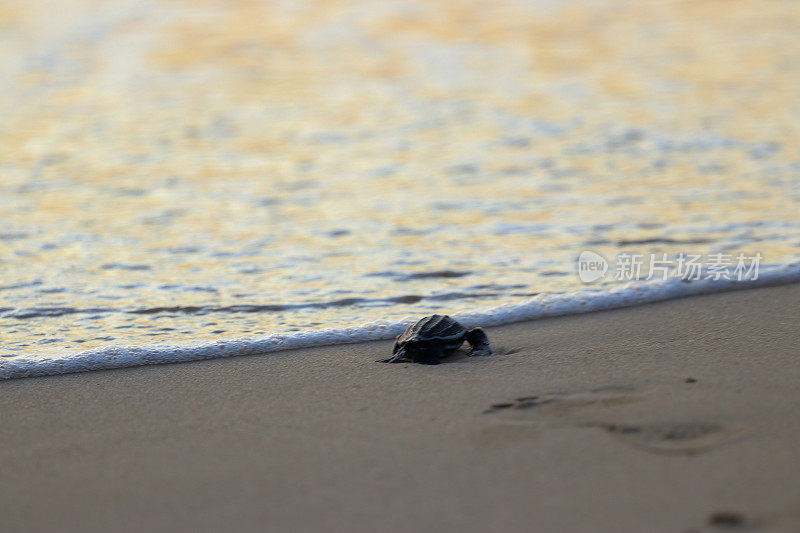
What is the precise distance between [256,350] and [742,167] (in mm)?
3999

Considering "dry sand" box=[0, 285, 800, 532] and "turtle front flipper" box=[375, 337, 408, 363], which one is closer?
"dry sand" box=[0, 285, 800, 532]

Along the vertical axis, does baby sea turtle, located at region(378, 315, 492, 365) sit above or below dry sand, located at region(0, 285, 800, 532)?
above

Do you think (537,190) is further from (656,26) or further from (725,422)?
(656,26)

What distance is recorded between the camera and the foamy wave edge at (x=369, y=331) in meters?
2.99

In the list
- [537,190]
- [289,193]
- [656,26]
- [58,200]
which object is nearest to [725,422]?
[537,190]

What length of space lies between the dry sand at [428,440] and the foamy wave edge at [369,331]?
0.28ft

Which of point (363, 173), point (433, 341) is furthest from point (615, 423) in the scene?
point (363, 173)

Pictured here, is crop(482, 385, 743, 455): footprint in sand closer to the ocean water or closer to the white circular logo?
the ocean water

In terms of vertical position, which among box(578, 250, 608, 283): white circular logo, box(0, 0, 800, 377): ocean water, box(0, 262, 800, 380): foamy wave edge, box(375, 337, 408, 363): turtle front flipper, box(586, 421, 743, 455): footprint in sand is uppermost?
box(0, 0, 800, 377): ocean water

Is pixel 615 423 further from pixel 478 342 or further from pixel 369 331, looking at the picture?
pixel 369 331

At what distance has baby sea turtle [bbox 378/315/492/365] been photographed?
9.43ft

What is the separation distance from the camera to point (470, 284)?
12.9 feet

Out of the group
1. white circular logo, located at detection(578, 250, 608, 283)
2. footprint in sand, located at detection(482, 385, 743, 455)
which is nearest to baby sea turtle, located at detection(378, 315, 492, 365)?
footprint in sand, located at detection(482, 385, 743, 455)

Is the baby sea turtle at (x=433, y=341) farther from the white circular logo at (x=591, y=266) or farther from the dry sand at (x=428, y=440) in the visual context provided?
the white circular logo at (x=591, y=266)
